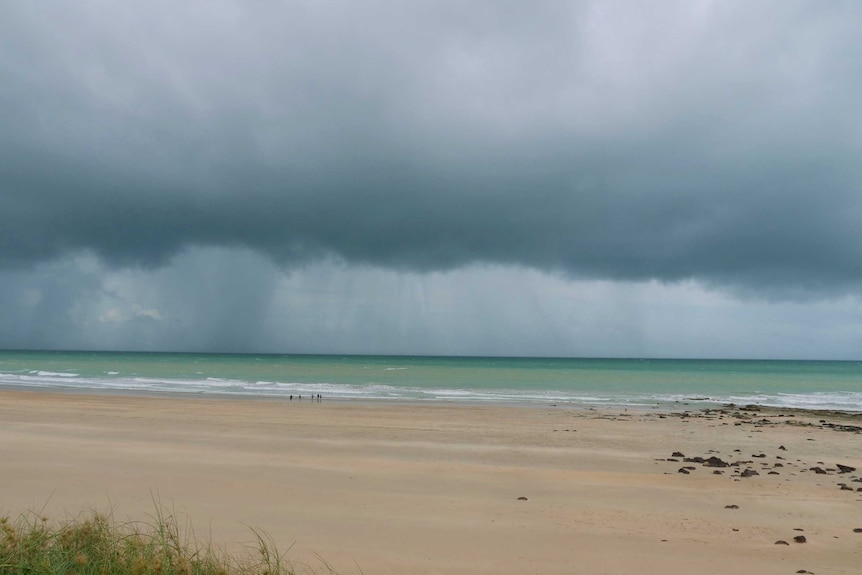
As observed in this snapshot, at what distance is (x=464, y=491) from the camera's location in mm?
10586

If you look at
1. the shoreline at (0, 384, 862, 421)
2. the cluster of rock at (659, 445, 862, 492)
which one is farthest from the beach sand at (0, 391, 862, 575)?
the shoreline at (0, 384, 862, 421)

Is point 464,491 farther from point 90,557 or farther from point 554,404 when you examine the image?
point 554,404

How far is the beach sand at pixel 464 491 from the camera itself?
293 inches

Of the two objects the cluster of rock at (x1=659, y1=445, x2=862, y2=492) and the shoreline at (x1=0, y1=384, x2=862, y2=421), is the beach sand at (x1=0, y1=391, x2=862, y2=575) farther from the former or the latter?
the shoreline at (x1=0, y1=384, x2=862, y2=421)

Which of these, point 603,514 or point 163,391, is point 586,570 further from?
point 163,391

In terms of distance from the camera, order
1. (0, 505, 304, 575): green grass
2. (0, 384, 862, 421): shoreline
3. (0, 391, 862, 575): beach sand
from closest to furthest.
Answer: (0, 505, 304, 575): green grass → (0, 391, 862, 575): beach sand → (0, 384, 862, 421): shoreline

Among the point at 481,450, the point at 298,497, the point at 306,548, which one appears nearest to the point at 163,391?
the point at 481,450

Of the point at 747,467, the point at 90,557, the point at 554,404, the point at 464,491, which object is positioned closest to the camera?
the point at 90,557

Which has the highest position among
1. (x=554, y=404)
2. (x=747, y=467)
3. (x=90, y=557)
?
(x=90, y=557)

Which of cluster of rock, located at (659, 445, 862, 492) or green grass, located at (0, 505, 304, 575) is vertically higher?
green grass, located at (0, 505, 304, 575)

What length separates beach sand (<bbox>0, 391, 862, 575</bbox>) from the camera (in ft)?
24.5

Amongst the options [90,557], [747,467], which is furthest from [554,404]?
[90,557]

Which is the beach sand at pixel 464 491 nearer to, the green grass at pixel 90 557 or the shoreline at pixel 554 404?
the green grass at pixel 90 557

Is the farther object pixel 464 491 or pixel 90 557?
pixel 464 491
